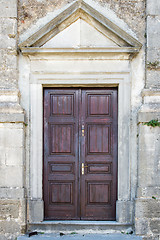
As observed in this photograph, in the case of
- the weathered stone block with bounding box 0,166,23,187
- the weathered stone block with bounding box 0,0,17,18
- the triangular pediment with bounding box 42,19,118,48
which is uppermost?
the weathered stone block with bounding box 0,0,17,18

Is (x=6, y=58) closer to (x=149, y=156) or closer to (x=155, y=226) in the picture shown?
(x=149, y=156)

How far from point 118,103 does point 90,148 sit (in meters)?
0.98

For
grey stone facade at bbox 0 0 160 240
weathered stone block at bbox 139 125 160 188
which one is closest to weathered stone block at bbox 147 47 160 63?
grey stone facade at bbox 0 0 160 240

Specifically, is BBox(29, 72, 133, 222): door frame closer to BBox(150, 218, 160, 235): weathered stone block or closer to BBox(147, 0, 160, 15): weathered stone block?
BBox(150, 218, 160, 235): weathered stone block

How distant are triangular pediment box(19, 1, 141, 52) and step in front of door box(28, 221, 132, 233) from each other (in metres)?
3.12

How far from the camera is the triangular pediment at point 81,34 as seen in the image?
5152 mm

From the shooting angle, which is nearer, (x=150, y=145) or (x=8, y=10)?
(x=150, y=145)

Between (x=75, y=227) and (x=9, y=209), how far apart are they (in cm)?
121

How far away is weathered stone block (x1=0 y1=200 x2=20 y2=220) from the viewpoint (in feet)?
16.5

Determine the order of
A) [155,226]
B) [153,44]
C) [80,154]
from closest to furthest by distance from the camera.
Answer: [155,226] → [153,44] → [80,154]

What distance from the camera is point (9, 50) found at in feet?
17.1

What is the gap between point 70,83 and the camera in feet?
17.4

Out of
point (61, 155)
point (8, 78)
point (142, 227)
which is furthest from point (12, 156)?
point (142, 227)

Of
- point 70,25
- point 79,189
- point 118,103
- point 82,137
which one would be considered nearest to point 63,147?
point 82,137
